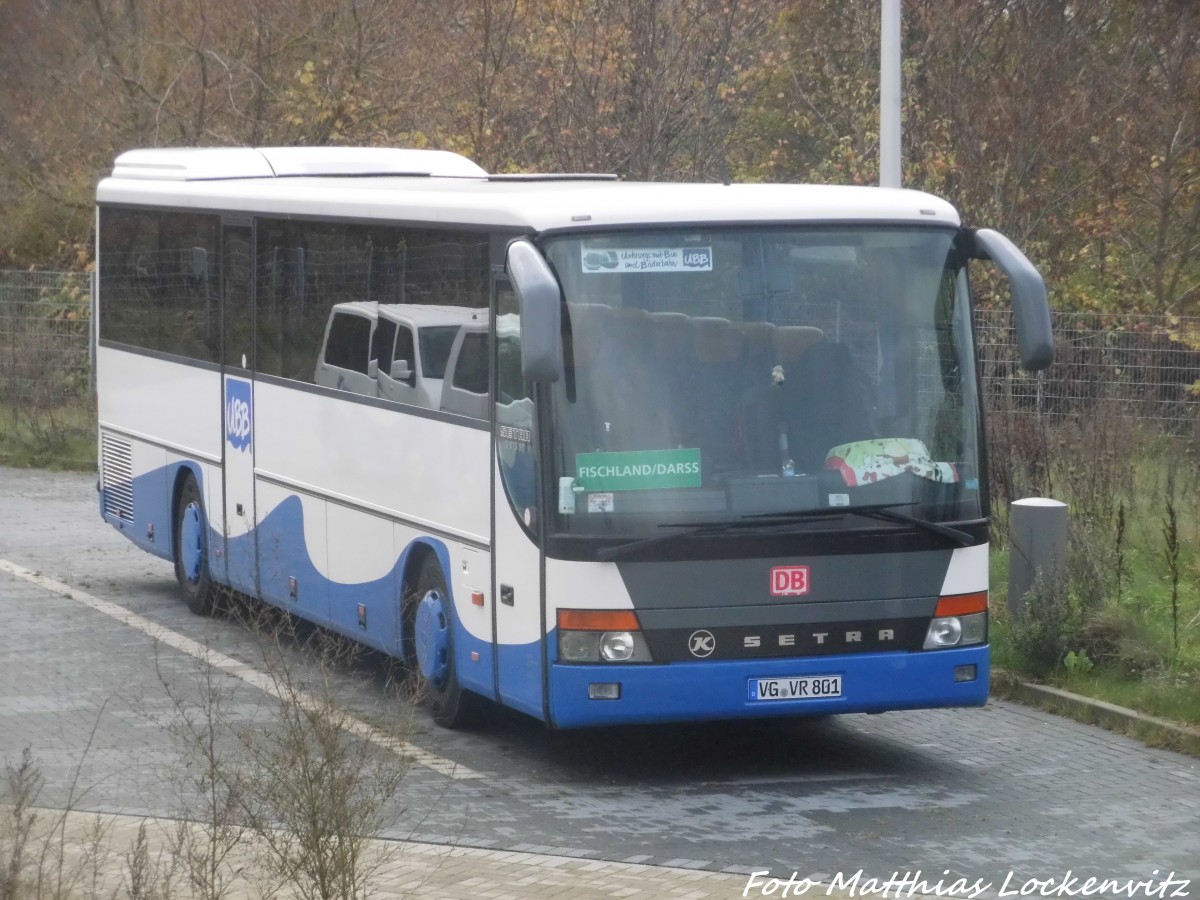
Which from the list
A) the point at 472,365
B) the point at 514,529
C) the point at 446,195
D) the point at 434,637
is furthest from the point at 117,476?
the point at 514,529

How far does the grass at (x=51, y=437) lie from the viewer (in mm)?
25438

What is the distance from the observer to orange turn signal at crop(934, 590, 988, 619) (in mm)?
9766

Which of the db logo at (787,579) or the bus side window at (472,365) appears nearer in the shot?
the db logo at (787,579)

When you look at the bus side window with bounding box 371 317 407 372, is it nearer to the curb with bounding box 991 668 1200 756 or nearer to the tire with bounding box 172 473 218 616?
the tire with bounding box 172 473 218 616

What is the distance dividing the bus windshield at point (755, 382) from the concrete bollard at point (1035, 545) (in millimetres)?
2601

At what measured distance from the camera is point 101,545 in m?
18.6

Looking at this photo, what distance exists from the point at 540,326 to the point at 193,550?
662cm

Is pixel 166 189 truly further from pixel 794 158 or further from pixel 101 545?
pixel 794 158

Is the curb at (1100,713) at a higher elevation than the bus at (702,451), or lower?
lower

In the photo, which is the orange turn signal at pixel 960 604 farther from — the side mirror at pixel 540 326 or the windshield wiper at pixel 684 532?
the side mirror at pixel 540 326

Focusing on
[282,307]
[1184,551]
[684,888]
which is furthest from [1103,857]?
[282,307]

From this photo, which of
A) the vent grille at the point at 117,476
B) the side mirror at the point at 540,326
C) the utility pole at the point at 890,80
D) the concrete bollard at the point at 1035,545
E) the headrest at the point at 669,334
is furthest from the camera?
the vent grille at the point at 117,476

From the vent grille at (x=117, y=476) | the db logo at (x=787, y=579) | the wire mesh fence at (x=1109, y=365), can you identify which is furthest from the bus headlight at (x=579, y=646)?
the wire mesh fence at (x=1109, y=365)

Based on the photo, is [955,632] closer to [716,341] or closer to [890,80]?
[716,341]
